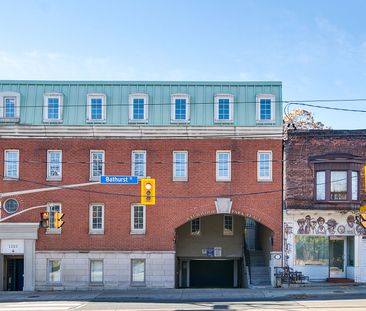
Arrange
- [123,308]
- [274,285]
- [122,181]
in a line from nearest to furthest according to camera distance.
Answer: [123,308] → [122,181] → [274,285]

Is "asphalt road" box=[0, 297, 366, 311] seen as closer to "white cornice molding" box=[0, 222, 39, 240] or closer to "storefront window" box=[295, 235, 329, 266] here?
"white cornice molding" box=[0, 222, 39, 240]

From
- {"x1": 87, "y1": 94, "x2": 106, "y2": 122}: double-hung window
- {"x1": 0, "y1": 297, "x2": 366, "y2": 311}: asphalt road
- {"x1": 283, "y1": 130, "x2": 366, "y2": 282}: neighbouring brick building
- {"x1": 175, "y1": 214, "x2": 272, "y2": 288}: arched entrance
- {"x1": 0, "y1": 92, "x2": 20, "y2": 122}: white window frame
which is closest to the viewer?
{"x1": 0, "y1": 297, "x2": 366, "y2": 311}: asphalt road

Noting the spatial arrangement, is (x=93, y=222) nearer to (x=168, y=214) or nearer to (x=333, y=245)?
(x=168, y=214)

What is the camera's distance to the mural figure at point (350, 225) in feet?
116

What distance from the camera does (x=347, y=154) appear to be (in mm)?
35250

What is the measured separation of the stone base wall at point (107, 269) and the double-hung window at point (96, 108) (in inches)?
332

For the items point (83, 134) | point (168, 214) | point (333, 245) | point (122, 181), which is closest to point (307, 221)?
point (333, 245)

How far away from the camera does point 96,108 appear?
36.5m

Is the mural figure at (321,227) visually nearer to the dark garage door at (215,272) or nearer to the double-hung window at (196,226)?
the double-hung window at (196,226)

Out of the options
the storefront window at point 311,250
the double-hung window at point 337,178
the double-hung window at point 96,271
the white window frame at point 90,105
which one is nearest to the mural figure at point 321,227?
the storefront window at point 311,250

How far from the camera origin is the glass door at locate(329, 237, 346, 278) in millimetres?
36469

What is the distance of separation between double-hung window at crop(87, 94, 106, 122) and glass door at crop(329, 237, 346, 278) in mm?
16513

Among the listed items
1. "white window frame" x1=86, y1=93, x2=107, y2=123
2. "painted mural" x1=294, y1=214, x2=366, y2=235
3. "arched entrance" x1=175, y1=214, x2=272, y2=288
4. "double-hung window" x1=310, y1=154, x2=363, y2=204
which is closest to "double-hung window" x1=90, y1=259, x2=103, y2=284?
"arched entrance" x1=175, y1=214, x2=272, y2=288

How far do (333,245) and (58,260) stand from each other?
17395mm
